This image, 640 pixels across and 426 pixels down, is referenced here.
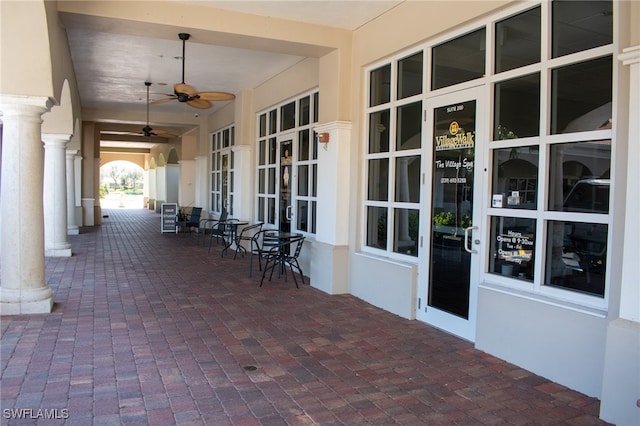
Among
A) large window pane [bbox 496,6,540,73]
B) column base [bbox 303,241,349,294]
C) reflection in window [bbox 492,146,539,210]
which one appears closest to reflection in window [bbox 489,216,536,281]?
reflection in window [bbox 492,146,539,210]

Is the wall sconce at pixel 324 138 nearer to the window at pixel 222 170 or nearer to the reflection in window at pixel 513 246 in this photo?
the reflection in window at pixel 513 246

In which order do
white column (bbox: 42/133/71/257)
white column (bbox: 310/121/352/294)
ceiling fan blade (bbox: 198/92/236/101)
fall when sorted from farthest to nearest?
white column (bbox: 42/133/71/257) → ceiling fan blade (bbox: 198/92/236/101) → white column (bbox: 310/121/352/294)

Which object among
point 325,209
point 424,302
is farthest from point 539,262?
point 325,209

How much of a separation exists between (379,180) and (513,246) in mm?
2162

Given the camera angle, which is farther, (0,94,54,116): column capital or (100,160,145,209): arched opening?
(100,160,145,209): arched opening

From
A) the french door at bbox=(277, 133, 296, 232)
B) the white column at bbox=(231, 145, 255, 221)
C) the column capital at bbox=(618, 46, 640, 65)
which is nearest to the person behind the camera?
the column capital at bbox=(618, 46, 640, 65)

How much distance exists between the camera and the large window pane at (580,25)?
329cm

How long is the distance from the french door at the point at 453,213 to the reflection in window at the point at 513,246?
0.15 m

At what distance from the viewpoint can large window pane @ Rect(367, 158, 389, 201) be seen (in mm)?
5662

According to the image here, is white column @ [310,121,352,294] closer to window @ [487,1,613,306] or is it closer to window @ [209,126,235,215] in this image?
window @ [487,1,613,306]

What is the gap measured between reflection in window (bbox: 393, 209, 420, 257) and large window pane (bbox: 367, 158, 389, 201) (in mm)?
340

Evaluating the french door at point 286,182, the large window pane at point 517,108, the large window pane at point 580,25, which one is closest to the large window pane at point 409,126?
the large window pane at point 517,108

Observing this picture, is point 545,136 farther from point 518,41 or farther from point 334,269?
point 334,269

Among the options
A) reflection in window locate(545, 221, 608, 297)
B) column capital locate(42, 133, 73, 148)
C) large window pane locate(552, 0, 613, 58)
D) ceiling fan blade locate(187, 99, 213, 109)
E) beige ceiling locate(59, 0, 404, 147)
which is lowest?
reflection in window locate(545, 221, 608, 297)
